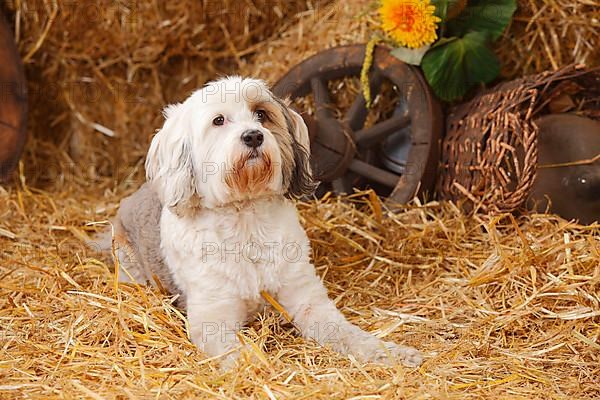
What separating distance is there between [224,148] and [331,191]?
1.53 meters

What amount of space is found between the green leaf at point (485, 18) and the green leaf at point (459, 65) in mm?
57

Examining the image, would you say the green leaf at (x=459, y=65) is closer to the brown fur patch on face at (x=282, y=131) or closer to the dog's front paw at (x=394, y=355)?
the brown fur patch on face at (x=282, y=131)

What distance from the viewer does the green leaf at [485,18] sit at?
12.1 feet

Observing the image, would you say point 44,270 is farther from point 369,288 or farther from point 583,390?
point 583,390

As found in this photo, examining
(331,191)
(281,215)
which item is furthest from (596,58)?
(281,215)

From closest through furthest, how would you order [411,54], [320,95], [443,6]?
[443,6] → [411,54] → [320,95]

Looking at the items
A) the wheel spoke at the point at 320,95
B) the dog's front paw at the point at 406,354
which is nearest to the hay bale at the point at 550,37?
the wheel spoke at the point at 320,95

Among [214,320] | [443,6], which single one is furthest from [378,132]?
[214,320]

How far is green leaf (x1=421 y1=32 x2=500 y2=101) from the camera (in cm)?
362

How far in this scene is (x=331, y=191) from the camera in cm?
396

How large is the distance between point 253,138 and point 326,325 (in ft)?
2.29

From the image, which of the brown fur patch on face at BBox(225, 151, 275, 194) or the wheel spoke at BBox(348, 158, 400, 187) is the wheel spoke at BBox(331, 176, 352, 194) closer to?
the wheel spoke at BBox(348, 158, 400, 187)

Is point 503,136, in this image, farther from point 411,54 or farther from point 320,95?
point 320,95

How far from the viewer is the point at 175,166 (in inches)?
104
